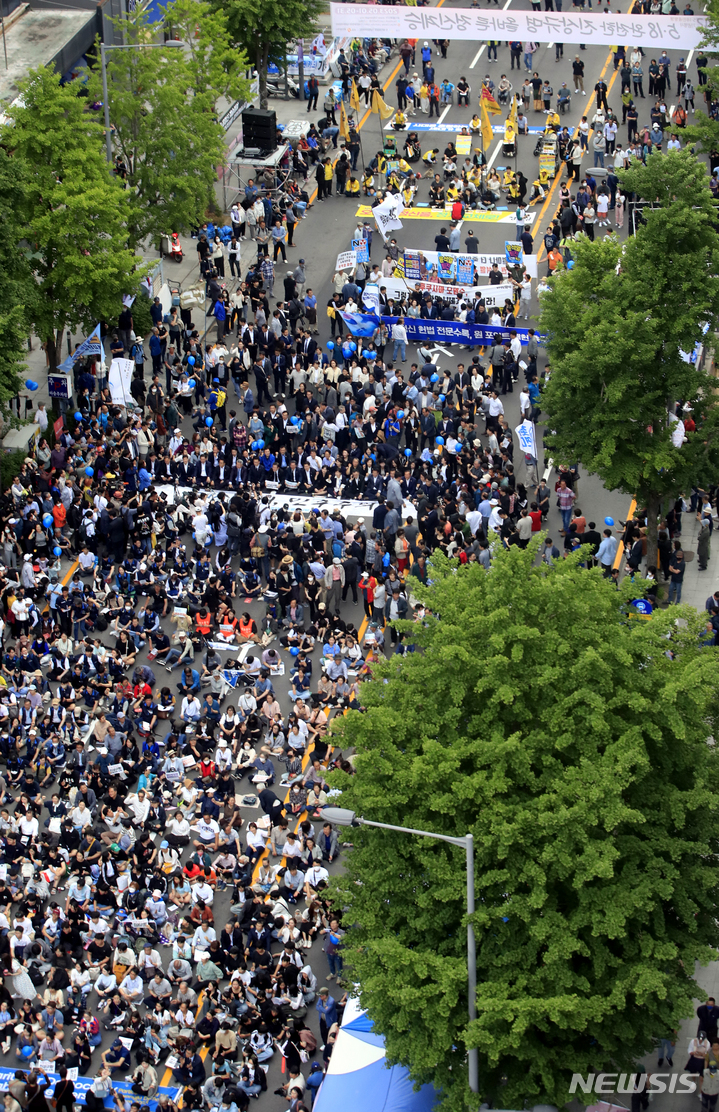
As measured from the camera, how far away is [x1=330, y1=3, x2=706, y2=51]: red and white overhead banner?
160 feet

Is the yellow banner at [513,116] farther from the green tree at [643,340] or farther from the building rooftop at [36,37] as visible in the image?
the green tree at [643,340]

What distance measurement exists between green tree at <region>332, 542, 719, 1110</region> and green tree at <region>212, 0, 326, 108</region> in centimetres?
3481

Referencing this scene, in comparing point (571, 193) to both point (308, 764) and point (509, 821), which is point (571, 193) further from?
point (509, 821)

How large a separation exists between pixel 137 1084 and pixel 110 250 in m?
22.0

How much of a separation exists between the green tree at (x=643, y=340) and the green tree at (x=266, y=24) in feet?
76.4

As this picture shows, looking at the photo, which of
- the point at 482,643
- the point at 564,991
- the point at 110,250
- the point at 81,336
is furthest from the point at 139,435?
the point at 564,991

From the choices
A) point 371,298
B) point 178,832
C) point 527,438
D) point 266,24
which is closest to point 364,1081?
point 178,832

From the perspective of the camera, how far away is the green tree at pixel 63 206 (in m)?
38.9

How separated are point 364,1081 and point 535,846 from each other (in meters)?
4.83

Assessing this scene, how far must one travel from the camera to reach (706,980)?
2673 centimetres

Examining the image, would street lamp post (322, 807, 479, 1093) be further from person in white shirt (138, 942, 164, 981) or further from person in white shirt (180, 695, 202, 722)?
person in white shirt (180, 695, 202, 722)

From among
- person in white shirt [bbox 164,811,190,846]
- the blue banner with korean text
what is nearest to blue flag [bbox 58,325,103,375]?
the blue banner with korean text

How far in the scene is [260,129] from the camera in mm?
51219

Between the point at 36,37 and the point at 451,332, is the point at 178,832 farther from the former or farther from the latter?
the point at 36,37
